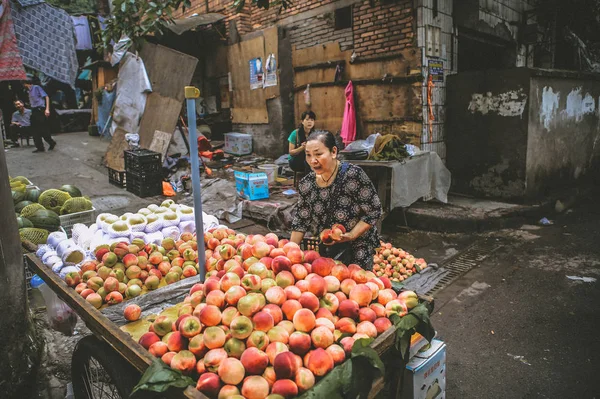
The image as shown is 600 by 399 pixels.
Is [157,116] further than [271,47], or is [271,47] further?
[271,47]

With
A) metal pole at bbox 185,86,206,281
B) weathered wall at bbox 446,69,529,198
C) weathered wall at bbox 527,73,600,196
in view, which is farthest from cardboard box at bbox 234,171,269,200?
metal pole at bbox 185,86,206,281

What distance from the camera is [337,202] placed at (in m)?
3.34

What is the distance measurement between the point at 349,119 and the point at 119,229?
20.6 ft

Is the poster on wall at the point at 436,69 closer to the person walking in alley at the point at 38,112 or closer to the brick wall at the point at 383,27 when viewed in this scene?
the brick wall at the point at 383,27

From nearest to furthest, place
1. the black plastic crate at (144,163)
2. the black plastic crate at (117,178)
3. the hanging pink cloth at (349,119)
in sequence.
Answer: the black plastic crate at (144,163) → the black plastic crate at (117,178) → the hanging pink cloth at (349,119)

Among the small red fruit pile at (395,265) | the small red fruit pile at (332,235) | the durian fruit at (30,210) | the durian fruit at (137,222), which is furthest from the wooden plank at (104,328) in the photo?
the small red fruit pile at (395,265)

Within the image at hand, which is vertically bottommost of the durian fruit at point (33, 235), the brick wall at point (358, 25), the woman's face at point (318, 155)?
the durian fruit at point (33, 235)

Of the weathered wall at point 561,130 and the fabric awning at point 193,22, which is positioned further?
the fabric awning at point 193,22

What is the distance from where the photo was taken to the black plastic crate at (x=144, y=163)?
8.01 meters

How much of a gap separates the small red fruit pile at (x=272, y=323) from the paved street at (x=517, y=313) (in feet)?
5.60

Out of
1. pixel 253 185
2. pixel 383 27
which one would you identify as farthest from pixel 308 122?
pixel 383 27

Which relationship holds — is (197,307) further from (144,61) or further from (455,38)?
(144,61)

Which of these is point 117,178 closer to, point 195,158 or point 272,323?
point 195,158

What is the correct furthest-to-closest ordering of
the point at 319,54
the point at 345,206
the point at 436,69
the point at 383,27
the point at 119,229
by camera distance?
1. the point at 319,54
2. the point at 383,27
3. the point at 436,69
4. the point at 119,229
5. the point at 345,206
